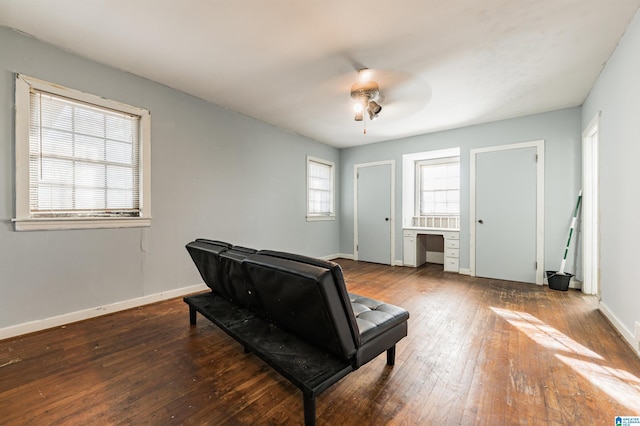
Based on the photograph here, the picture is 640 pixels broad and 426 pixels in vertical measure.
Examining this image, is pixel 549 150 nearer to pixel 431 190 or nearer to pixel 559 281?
pixel 559 281

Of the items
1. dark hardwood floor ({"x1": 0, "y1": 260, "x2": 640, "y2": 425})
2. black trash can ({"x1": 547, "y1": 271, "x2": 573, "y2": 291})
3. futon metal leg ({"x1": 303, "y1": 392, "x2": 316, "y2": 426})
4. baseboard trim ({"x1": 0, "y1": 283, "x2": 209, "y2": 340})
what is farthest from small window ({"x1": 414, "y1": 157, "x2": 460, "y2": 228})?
futon metal leg ({"x1": 303, "y1": 392, "x2": 316, "y2": 426})

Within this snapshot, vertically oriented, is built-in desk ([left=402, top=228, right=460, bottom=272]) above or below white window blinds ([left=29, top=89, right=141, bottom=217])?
below

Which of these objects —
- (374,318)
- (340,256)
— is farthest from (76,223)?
(340,256)

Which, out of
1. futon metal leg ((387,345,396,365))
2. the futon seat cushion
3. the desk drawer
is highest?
the desk drawer

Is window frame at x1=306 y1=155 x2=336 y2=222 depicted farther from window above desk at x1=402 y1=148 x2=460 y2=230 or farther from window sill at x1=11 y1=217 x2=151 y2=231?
window sill at x1=11 y1=217 x2=151 y2=231

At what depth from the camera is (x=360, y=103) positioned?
3.36 m

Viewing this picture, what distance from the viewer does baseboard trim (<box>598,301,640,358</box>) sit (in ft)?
6.91

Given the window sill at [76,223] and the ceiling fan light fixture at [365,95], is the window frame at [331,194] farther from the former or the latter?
the window sill at [76,223]

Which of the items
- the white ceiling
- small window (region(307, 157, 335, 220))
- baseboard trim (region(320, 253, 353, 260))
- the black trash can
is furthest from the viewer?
baseboard trim (region(320, 253, 353, 260))

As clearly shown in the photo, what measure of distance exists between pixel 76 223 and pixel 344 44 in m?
3.18

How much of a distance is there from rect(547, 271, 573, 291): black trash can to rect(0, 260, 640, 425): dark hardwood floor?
1145 mm

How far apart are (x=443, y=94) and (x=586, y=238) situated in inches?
112

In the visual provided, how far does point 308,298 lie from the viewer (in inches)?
56.6

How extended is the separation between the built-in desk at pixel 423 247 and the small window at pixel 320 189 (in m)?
1.80
